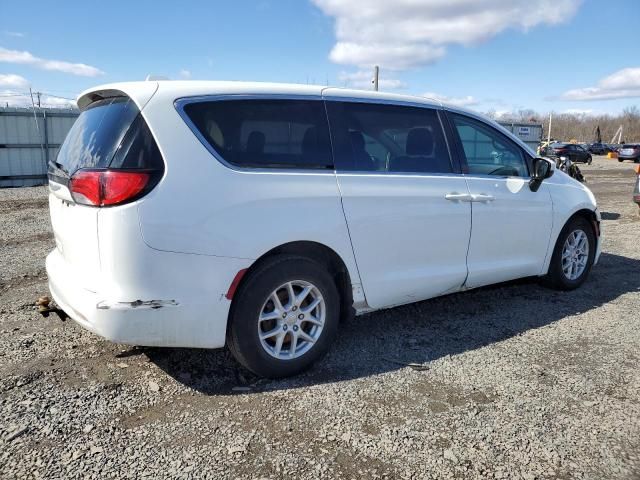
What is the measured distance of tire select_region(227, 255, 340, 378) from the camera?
3.07m

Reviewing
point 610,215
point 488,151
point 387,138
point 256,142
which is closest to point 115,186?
point 256,142

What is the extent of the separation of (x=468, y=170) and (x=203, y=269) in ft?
7.94

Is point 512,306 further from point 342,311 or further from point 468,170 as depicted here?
point 342,311

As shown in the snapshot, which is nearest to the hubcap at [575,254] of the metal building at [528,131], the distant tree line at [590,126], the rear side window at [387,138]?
the rear side window at [387,138]

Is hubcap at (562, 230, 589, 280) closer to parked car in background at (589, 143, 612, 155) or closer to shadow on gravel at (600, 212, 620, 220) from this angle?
shadow on gravel at (600, 212, 620, 220)

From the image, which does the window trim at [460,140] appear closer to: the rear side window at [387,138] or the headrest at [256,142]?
the rear side window at [387,138]

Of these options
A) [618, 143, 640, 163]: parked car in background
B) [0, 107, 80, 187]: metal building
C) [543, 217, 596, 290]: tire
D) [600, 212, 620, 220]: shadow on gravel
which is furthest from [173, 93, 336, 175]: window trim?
[618, 143, 640, 163]: parked car in background

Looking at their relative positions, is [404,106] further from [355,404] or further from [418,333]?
[355,404]

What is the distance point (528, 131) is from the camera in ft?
77.4

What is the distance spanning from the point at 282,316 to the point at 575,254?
3558mm

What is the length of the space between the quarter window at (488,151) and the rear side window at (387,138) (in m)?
0.30

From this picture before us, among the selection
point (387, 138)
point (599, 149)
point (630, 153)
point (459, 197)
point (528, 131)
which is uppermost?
point (599, 149)

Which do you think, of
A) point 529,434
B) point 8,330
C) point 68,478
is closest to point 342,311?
point 529,434

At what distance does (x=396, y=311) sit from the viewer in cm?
462
